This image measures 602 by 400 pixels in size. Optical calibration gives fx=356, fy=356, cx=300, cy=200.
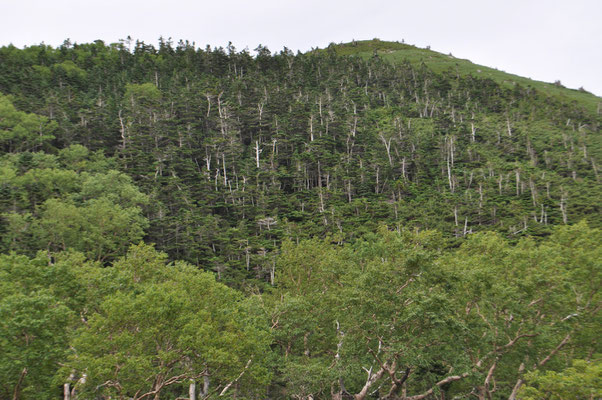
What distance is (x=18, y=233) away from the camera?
48.2 m

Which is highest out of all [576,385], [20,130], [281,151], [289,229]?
[20,130]

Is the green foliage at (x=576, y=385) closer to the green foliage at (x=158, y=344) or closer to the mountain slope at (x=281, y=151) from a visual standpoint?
the green foliage at (x=158, y=344)

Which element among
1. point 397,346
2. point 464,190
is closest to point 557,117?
point 464,190

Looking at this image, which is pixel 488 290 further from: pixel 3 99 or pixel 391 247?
pixel 3 99


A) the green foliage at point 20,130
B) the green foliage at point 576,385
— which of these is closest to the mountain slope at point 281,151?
the green foliage at point 20,130

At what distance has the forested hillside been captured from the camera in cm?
2058

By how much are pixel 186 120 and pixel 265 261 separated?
62.7m

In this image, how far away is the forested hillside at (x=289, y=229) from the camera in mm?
20578

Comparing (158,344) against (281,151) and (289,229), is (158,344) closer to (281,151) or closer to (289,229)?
(289,229)

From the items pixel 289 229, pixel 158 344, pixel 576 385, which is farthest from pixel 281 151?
pixel 576 385

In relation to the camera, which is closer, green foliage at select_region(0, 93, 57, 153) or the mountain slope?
the mountain slope

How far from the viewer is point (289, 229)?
2643 inches

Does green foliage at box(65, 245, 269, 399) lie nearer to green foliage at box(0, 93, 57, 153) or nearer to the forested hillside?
the forested hillside

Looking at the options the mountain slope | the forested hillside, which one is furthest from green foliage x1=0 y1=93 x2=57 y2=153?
the forested hillside
